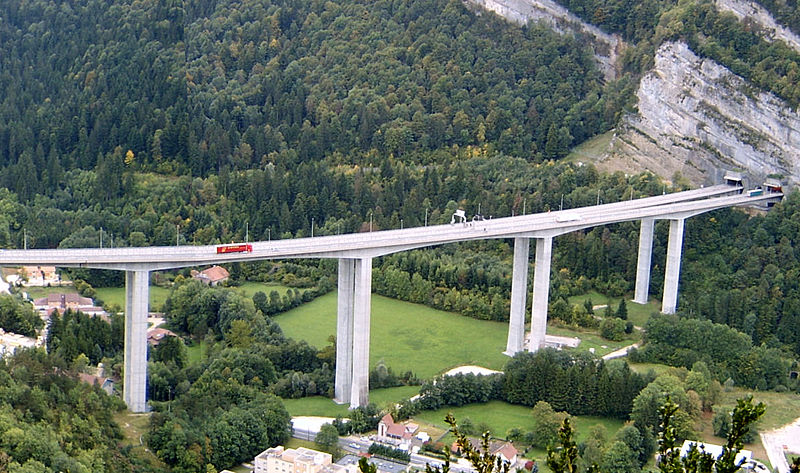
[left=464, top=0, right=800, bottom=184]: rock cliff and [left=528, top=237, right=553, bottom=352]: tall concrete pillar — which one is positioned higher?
[left=464, top=0, right=800, bottom=184]: rock cliff

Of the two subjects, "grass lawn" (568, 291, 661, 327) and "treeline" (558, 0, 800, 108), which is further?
"treeline" (558, 0, 800, 108)

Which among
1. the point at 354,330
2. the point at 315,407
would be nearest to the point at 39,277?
the point at 315,407

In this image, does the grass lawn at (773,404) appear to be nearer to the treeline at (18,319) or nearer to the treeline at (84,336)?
the treeline at (84,336)

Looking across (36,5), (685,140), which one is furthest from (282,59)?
(685,140)

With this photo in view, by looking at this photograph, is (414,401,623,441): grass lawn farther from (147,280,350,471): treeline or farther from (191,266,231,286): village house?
(191,266,231,286): village house

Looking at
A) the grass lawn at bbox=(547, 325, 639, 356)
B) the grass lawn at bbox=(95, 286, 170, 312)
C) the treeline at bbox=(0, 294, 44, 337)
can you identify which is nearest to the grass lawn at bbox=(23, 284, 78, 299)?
the grass lawn at bbox=(95, 286, 170, 312)

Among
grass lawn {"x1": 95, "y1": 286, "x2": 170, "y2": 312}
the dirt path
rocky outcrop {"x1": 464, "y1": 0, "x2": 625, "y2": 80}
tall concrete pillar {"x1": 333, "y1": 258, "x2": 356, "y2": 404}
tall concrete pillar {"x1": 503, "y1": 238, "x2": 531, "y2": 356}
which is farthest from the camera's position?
rocky outcrop {"x1": 464, "y1": 0, "x2": 625, "y2": 80}

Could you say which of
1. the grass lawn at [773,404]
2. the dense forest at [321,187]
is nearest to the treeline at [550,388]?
the dense forest at [321,187]
